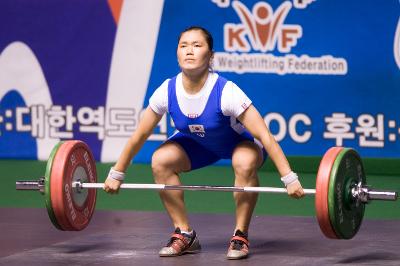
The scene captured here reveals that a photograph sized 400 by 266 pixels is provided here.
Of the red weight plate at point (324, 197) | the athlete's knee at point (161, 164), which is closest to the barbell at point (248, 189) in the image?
the red weight plate at point (324, 197)

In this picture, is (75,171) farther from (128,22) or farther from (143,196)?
(128,22)

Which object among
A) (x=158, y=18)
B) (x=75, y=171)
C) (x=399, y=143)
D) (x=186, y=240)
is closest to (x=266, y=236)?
(x=186, y=240)

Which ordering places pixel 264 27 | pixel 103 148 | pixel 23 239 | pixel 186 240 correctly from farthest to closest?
pixel 103 148, pixel 264 27, pixel 23 239, pixel 186 240

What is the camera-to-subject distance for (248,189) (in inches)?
213

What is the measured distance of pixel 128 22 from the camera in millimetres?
8906

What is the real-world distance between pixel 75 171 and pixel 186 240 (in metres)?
0.68

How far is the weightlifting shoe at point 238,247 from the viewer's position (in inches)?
219

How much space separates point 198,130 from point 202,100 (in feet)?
0.52

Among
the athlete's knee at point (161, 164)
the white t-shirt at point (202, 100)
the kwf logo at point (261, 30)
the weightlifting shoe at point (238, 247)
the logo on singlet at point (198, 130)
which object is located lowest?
the weightlifting shoe at point (238, 247)

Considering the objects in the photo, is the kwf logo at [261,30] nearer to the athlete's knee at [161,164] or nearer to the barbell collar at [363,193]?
the athlete's knee at [161,164]

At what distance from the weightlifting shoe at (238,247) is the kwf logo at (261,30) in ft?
10.1

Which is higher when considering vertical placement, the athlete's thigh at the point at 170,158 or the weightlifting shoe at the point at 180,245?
the athlete's thigh at the point at 170,158

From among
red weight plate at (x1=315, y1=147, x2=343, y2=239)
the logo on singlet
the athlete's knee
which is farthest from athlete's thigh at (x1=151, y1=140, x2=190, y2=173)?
red weight plate at (x1=315, y1=147, x2=343, y2=239)

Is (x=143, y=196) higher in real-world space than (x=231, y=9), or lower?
lower
